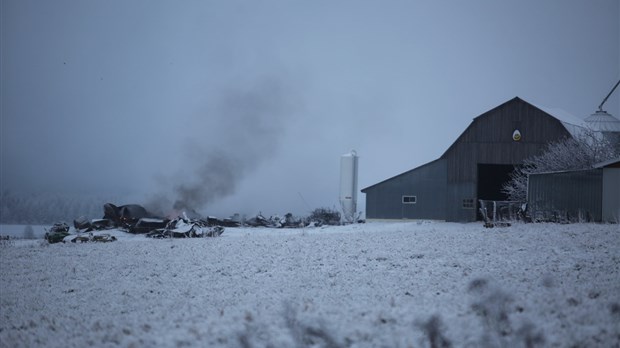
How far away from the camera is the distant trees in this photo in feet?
96.8

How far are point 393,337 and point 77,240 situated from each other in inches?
811

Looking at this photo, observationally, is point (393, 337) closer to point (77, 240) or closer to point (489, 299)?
point (489, 299)

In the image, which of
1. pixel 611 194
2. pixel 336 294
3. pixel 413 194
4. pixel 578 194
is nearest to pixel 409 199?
pixel 413 194

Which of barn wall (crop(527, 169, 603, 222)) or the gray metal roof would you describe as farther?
the gray metal roof

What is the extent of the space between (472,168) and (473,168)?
0.06m

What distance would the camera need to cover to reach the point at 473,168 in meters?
35.7

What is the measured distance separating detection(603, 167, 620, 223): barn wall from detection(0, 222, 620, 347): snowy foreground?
690cm

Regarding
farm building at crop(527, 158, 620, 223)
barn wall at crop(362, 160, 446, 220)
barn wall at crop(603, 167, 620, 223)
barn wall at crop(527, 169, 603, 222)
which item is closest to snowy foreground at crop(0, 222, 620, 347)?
barn wall at crop(603, 167, 620, 223)

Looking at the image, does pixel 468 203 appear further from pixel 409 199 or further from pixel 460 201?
pixel 409 199

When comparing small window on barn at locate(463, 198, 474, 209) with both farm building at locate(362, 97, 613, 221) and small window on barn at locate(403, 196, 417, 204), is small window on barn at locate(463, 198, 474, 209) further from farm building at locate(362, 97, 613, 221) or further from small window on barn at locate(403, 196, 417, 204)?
small window on barn at locate(403, 196, 417, 204)

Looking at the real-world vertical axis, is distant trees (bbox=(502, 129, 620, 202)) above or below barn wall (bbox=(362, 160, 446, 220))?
above

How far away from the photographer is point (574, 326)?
24.0 ft

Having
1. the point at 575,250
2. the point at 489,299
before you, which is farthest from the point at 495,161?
the point at 489,299

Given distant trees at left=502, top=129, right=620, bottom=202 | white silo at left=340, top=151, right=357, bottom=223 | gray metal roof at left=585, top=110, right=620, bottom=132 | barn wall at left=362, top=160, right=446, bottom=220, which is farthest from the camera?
white silo at left=340, top=151, right=357, bottom=223
